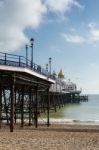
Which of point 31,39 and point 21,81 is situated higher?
point 31,39

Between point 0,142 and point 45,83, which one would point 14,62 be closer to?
point 0,142

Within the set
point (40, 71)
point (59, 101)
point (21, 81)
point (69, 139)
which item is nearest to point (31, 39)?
point (40, 71)

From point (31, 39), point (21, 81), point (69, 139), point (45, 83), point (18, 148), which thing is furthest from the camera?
point (45, 83)

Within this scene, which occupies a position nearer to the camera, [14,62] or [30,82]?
[14,62]

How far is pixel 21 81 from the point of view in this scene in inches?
1186

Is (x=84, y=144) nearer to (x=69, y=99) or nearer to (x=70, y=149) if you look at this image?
(x=70, y=149)

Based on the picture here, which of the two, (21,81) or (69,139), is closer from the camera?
(69,139)

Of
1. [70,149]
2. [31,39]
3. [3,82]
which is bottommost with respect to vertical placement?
[70,149]

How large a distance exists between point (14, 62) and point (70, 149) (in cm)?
1054

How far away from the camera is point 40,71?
1412 inches

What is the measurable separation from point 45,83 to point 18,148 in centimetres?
2221

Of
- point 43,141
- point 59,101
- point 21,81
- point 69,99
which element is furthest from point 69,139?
point 69,99

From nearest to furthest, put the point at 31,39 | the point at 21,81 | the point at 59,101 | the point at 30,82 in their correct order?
the point at 21,81 < the point at 30,82 < the point at 31,39 < the point at 59,101

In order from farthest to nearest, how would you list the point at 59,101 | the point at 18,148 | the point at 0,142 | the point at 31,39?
1. the point at 59,101
2. the point at 31,39
3. the point at 0,142
4. the point at 18,148
